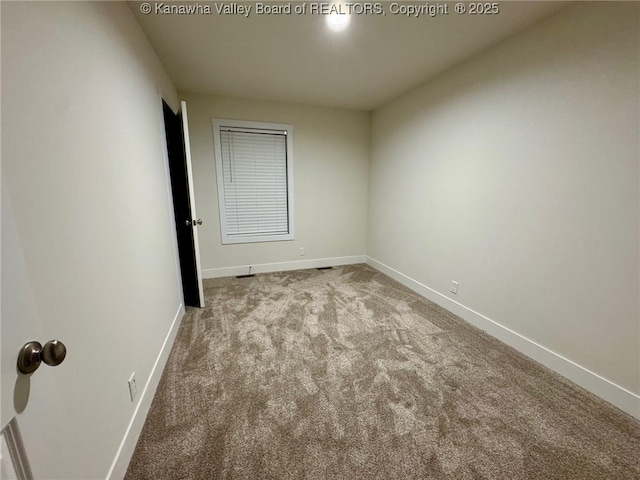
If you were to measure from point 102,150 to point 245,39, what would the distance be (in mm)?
1457

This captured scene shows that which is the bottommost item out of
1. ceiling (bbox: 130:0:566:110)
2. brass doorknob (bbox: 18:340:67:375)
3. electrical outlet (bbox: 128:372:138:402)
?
electrical outlet (bbox: 128:372:138:402)

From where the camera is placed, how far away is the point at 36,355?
1.84ft

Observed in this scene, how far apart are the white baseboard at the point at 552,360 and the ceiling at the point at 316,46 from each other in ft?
7.45

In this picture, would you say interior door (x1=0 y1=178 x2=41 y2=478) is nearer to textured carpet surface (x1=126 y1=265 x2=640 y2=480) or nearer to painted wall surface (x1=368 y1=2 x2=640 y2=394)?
textured carpet surface (x1=126 y1=265 x2=640 y2=480)

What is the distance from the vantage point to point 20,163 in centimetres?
72

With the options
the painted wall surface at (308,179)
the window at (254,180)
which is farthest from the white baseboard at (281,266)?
the window at (254,180)

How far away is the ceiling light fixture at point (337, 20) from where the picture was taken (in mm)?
1733

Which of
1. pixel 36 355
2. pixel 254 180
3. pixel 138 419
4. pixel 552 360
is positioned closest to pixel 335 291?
pixel 254 180

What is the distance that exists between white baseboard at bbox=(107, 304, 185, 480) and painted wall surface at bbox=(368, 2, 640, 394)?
2.62 metres

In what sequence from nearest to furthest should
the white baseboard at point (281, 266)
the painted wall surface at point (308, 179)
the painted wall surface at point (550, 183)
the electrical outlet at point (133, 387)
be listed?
the electrical outlet at point (133, 387), the painted wall surface at point (550, 183), the painted wall surface at point (308, 179), the white baseboard at point (281, 266)

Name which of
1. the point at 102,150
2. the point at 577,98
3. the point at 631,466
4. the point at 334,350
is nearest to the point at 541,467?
the point at 631,466

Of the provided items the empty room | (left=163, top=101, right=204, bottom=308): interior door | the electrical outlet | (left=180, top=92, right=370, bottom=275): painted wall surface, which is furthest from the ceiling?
the electrical outlet

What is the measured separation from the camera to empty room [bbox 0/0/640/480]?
0.84 meters

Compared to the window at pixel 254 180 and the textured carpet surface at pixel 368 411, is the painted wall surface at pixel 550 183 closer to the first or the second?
the textured carpet surface at pixel 368 411
